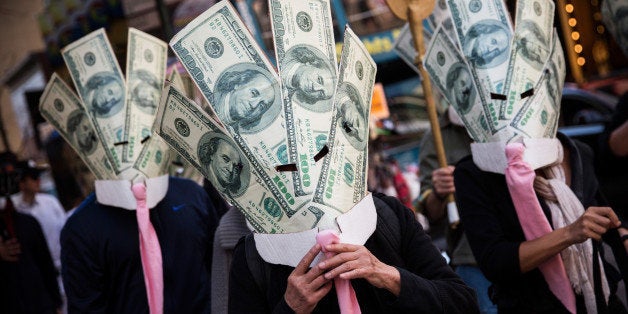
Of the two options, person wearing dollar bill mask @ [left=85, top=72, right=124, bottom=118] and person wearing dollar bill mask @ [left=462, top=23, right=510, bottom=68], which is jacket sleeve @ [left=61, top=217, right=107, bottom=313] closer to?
person wearing dollar bill mask @ [left=85, top=72, right=124, bottom=118]

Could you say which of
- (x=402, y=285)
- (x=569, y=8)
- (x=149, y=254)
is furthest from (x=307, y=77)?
(x=569, y=8)

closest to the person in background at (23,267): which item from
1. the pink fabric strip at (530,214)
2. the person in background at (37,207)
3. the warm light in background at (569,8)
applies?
the person in background at (37,207)

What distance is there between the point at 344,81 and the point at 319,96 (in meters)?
0.09

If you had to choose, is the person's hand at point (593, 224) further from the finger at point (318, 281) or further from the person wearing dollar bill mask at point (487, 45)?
the finger at point (318, 281)

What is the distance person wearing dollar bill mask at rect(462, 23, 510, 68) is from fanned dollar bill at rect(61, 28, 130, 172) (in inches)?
66.2

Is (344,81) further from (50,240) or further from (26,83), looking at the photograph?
(26,83)

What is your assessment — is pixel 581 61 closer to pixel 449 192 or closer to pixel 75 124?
pixel 449 192

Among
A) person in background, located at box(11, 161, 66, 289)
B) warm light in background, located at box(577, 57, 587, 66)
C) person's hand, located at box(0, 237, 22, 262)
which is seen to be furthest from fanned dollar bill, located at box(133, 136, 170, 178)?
warm light in background, located at box(577, 57, 587, 66)

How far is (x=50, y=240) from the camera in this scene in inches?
262

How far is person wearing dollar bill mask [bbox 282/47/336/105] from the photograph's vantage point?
6.05 ft

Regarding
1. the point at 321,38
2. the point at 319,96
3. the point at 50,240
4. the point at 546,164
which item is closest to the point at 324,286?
the point at 319,96

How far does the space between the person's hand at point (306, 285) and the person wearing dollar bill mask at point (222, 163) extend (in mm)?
302

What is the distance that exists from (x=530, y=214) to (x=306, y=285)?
1122mm

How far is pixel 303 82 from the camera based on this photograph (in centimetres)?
185
